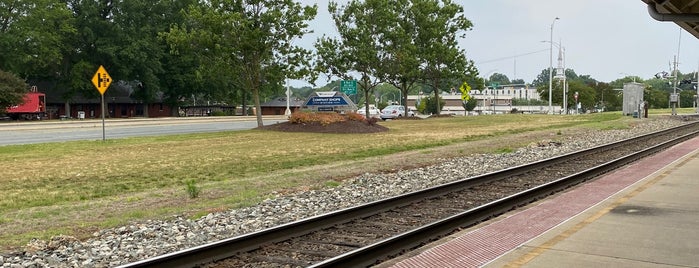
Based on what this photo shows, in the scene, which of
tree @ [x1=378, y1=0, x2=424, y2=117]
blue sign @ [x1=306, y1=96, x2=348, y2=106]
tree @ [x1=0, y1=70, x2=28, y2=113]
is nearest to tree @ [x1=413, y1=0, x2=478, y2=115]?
tree @ [x1=378, y1=0, x2=424, y2=117]

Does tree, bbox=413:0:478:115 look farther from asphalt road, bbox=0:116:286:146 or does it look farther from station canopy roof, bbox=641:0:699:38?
station canopy roof, bbox=641:0:699:38

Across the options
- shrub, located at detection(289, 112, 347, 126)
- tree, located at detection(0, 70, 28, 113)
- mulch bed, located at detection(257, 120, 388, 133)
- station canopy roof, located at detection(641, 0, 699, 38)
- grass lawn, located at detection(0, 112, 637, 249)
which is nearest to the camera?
grass lawn, located at detection(0, 112, 637, 249)

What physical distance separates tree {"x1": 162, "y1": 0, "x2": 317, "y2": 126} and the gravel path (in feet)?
64.5

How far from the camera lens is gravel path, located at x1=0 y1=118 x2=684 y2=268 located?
686 cm

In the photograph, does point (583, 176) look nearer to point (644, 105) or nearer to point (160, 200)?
point (160, 200)

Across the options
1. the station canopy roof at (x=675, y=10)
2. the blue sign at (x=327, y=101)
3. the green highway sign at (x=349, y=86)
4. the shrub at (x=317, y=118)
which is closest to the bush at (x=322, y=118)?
the shrub at (x=317, y=118)

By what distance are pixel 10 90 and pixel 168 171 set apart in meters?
42.9

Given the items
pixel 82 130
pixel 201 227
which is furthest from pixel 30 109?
pixel 201 227

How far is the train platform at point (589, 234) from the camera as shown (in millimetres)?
6145

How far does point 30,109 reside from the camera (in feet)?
199

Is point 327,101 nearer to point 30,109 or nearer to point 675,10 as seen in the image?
point 675,10

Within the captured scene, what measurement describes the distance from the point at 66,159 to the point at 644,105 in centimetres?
4920

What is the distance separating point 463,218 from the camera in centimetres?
865

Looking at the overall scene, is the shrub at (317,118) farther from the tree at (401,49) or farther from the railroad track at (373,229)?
the railroad track at (373,229)
